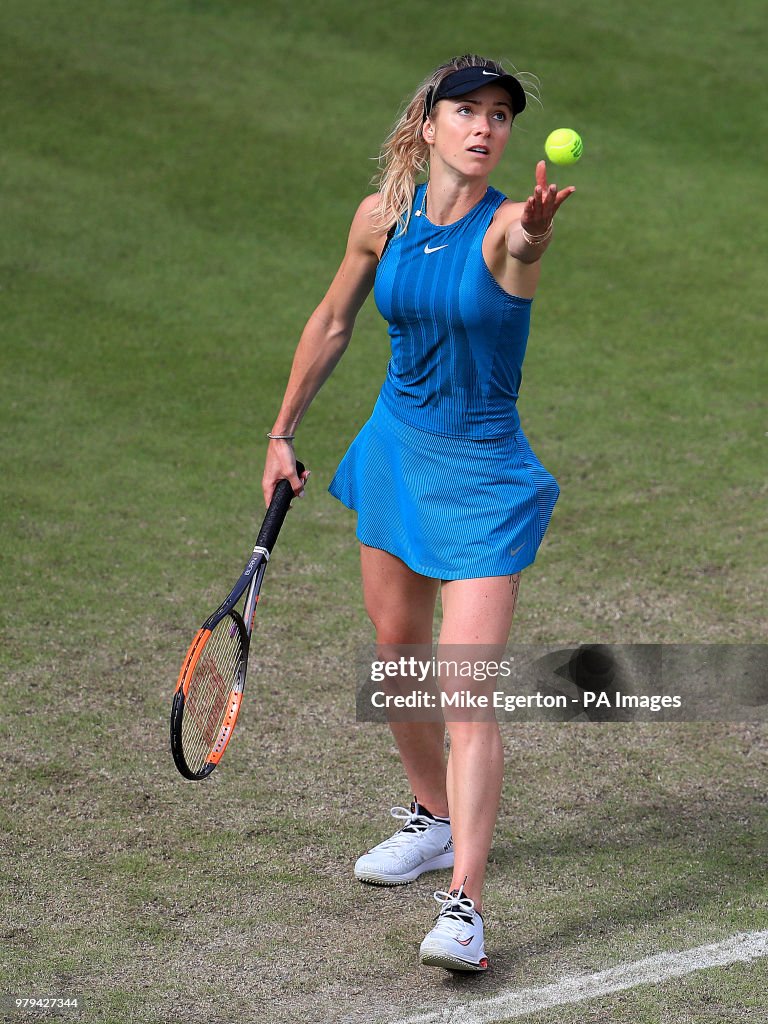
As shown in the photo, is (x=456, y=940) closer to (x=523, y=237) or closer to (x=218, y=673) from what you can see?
(x=218, y=673)

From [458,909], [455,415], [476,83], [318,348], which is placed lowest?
[458,909]

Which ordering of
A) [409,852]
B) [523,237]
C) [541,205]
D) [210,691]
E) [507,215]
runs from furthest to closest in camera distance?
[409,852], [210,691], [507,215], [523,237], [541,205]

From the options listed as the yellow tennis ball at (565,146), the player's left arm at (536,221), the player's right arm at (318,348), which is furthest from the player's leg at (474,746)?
the yellow tennis ball at (565,146)

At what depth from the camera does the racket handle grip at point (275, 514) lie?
14.8 feet

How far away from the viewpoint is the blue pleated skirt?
4.17 meters

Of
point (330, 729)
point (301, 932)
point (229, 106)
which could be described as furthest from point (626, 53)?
point (301, 932)

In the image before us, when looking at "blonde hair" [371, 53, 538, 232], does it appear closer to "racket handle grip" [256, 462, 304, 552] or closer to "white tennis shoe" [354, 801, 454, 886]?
"racket handle grip" [256, 462, 304, 552]

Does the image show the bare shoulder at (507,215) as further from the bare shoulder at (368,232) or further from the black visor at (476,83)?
the bare shoulder at (368,232)

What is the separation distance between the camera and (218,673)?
4367 millimetres

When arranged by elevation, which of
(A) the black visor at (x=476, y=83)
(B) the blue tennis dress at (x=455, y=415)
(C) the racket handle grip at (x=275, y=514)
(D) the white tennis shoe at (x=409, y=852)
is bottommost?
(D) the white tennis shoe at (x=409, y=852)

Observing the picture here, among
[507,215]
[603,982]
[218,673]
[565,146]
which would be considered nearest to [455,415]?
[507,215]

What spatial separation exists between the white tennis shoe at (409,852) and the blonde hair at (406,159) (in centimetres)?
190

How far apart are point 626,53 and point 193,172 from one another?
15.3ft

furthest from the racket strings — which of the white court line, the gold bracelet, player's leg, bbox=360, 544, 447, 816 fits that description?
the gold bracelet
